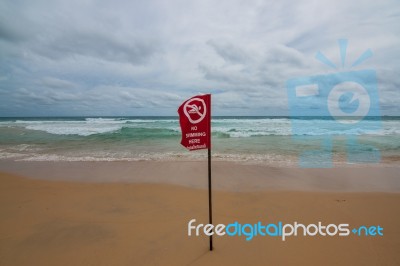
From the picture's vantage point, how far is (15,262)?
342 centimetres

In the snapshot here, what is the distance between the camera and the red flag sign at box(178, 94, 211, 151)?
116 inches

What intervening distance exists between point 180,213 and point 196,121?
8.96 feet

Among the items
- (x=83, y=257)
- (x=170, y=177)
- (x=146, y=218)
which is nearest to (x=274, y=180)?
(x=170, y=177)

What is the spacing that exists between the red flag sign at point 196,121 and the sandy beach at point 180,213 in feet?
5.90

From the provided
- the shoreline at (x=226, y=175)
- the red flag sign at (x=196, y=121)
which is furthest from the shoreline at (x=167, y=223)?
the red flag sign at (x=196, y=121)

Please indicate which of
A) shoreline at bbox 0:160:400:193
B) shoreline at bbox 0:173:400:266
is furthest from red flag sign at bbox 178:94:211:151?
shoreline at bbox 0:160:400:193

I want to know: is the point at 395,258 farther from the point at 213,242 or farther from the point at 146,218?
the point at 146,218

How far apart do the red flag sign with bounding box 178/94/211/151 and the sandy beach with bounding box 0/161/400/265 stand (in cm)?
180

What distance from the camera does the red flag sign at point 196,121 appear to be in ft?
9.69

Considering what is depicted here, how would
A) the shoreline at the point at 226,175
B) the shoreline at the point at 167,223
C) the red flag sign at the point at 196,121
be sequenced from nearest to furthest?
the red flag sign at the point at 196,121 → the shoreline at the point at 167,223 → the shoreline at the point at 226,175

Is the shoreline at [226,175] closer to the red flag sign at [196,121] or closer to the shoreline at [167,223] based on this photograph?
the shoreline at [167,223]

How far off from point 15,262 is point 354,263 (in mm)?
4869

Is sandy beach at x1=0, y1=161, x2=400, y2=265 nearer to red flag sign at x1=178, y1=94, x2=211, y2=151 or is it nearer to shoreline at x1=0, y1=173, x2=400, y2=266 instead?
shoreline at x1=0, y1=173, x2=400, y2=266

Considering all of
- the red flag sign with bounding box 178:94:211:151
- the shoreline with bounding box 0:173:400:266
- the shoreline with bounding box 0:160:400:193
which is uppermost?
the red flag sign with bounding box 178:94:211:151
